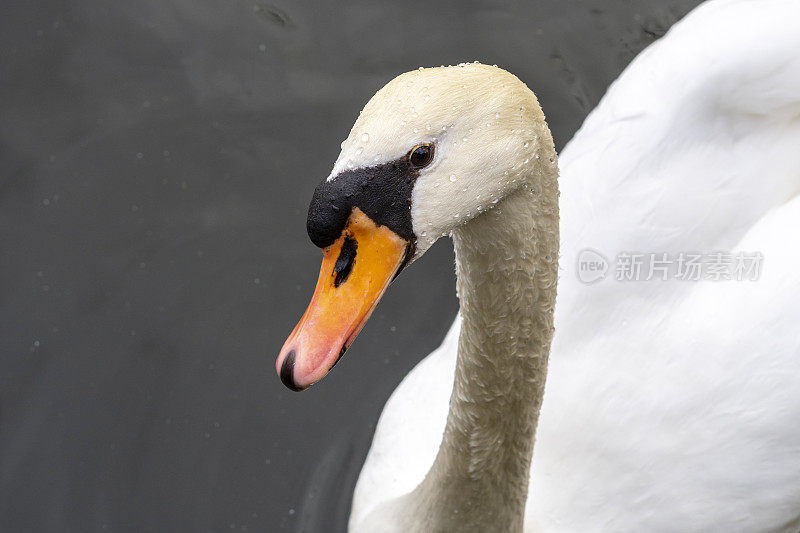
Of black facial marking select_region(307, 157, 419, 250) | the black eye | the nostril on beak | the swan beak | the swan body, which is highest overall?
the swan body

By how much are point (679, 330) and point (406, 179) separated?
1.77 m

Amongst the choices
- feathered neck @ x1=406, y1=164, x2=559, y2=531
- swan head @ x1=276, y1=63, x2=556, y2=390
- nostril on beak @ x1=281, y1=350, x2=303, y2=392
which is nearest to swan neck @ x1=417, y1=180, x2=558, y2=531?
feathered neck @ x1=406, y1=164, x2=559, y2=531

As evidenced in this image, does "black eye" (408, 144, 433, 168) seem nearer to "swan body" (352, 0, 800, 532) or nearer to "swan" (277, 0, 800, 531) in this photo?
"swan" (277, 0, 800, 531)

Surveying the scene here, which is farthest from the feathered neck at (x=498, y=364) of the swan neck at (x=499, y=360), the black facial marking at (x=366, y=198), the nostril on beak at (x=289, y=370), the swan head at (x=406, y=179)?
the nostril on beak at (x=289, y=370)

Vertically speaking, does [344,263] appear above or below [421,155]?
below

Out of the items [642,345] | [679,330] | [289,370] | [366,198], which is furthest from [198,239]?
[366,198]

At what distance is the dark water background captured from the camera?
15.3ft

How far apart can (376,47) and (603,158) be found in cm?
210

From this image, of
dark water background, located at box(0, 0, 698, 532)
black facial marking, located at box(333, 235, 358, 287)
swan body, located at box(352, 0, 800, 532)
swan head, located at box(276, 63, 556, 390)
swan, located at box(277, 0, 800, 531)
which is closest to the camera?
swan head, located at box(276, 63, 556, 390)

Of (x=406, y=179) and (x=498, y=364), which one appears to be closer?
(x=406, y=179)

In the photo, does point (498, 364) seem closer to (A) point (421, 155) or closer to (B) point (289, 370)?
(B) point (289, 370)

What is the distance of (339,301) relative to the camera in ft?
8.18

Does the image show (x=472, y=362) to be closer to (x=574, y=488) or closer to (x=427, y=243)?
(x=427, y=243)

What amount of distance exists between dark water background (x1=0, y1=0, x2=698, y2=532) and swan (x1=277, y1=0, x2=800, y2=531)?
2.10 feet
